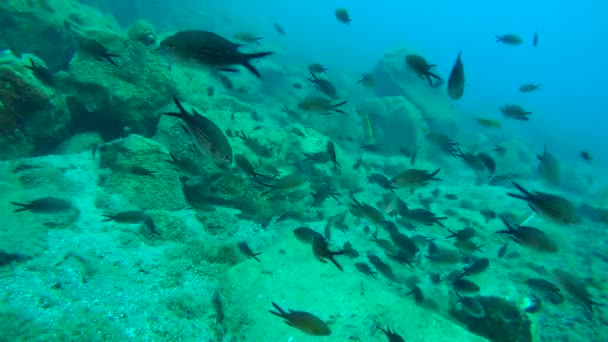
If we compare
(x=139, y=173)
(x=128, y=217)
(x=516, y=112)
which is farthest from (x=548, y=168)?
(x=139, y=173)

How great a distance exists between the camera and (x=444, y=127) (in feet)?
67.1

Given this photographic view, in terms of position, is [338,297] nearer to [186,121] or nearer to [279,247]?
[279,247]

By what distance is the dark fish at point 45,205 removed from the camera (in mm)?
4241

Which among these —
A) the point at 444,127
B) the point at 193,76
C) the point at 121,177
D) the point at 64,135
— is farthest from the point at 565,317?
the point at 444,127

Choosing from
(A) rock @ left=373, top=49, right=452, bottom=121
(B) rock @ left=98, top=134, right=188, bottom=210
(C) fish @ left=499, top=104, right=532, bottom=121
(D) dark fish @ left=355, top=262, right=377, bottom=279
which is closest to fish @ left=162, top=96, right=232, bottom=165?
(B) rock @ left=98, top=134, right=188, bottom=210

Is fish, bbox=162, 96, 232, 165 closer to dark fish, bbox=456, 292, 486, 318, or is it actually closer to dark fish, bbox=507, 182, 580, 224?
dark fish, bbox=507, 182, 580, 224

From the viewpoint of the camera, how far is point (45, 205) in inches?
170

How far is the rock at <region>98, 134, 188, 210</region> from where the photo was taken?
557 centimetres

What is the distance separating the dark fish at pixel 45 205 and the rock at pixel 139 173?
104 cm

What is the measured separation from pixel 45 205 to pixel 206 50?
3452mm

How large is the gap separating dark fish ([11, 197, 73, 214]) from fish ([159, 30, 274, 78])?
307 centimetres

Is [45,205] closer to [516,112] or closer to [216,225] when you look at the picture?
[216,225]

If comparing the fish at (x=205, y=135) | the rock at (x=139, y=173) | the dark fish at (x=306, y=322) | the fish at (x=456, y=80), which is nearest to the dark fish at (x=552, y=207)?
the fish at (x=456, y=80)

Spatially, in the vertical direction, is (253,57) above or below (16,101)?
above
